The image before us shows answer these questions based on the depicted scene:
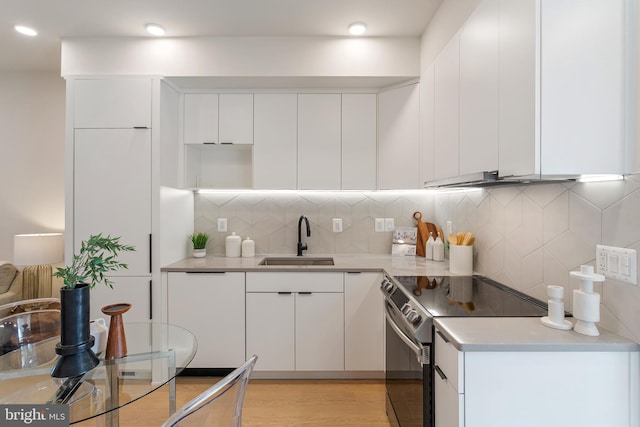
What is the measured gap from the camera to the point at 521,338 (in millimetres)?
1032

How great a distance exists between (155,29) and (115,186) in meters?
1.21

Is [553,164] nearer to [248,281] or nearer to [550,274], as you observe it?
[550,274]

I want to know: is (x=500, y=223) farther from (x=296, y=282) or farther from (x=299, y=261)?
(x=299, y=261)

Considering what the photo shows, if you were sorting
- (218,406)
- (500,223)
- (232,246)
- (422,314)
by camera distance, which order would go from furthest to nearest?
1. (232,246)
2. (500,223)
3. (422,314)
4. (218,406)

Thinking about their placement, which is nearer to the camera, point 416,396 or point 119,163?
point 416,396

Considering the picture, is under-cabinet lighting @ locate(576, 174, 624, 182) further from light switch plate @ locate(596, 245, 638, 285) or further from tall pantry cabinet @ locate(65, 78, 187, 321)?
tall pantry cabinet @ locate(65, 78, 187, 321)

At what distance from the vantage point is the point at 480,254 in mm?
2004

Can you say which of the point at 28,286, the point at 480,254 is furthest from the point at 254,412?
the point at 28,286

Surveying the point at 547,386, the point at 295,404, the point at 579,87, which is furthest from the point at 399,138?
the point at 295,404

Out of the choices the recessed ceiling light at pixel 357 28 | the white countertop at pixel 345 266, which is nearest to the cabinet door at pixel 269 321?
the white countertop at pixel 345 266

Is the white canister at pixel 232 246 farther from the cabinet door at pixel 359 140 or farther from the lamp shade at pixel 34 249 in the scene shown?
the lamp shade at pixel 34 249

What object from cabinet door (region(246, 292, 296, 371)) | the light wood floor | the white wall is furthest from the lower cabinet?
the white wall

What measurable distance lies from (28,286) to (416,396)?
3351 millimetres

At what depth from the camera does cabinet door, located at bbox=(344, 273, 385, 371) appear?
2324 mm
